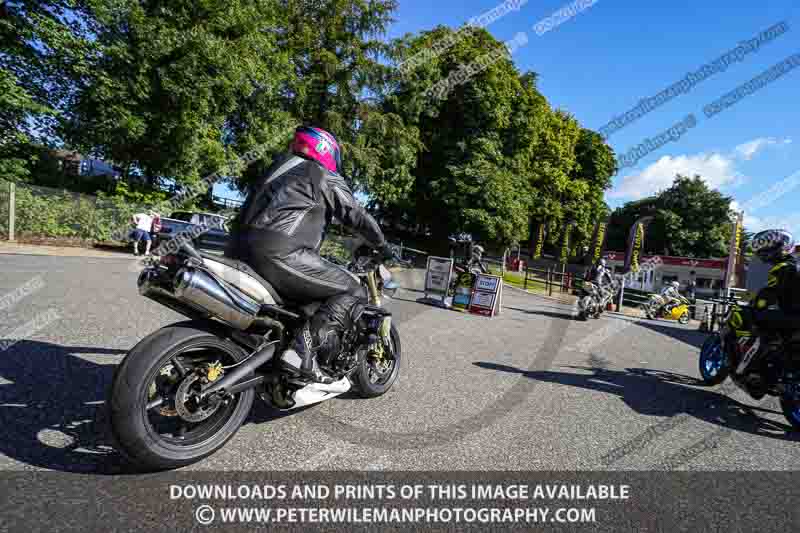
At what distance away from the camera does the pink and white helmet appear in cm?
312

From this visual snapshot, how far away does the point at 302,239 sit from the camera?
117 inches

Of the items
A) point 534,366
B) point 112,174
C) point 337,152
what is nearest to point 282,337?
point 337,152

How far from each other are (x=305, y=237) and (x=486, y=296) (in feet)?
29.6

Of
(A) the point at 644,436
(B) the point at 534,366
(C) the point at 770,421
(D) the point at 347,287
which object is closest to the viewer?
(D) the point at 347,287

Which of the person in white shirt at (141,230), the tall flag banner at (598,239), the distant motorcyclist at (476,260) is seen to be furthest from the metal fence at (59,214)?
the tall flag banner at (598,239)

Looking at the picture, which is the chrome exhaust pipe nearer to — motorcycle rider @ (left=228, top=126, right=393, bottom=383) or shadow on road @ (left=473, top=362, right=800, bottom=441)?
motorcycle rider @ (left=228, top=126, right=393, bottom=383)

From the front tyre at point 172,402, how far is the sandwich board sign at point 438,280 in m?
9.84

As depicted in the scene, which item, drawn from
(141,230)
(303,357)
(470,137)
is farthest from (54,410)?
(470,137)

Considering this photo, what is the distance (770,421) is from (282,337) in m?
4.85

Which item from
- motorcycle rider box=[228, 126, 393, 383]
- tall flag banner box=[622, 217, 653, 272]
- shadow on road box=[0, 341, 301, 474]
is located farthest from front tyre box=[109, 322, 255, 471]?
tall flag banner box=[622, 217, 653, 272]

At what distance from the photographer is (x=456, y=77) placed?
30141mm

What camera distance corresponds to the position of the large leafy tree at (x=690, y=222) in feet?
182

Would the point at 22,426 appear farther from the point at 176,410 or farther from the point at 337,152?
the point at 337,152
